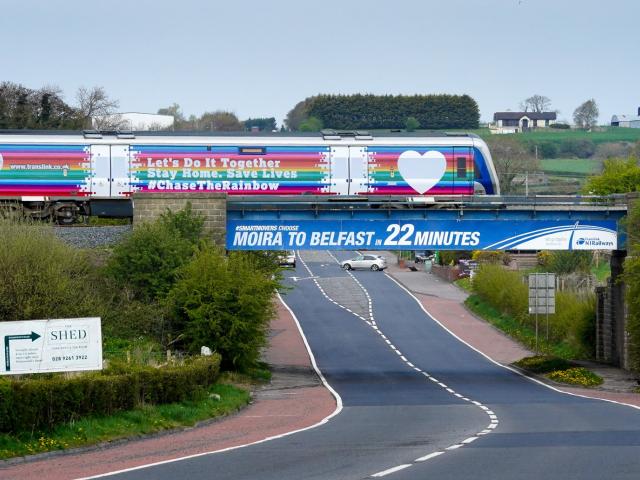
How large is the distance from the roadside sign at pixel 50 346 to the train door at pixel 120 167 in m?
18.7

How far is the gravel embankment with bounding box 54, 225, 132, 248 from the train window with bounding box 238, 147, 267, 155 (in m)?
4.95

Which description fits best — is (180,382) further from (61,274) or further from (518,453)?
(518,453)

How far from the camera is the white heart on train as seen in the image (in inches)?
1738

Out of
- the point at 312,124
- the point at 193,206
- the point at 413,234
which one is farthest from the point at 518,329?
the point at 312,124

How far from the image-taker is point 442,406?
103 ft

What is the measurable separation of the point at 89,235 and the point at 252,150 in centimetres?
650

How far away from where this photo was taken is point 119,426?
24.3 metres

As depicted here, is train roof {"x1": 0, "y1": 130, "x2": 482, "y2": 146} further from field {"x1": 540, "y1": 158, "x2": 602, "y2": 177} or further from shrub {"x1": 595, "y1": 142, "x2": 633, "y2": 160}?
shrub {"x1": 595, "y1": 142, "x2": 633, "y2": 160}

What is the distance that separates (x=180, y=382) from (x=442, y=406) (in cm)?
695

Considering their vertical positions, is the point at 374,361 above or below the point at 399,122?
below

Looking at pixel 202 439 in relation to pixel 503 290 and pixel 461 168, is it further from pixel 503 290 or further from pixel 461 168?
pixel 503 290

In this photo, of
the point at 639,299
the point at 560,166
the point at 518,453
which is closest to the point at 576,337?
the point at 639,299

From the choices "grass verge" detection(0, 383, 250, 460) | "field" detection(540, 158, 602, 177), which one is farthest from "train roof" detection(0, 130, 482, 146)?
"field" detection(540, 158, 602, 177)

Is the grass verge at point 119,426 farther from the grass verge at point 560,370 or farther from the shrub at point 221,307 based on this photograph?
the grass verge at point 560,370
